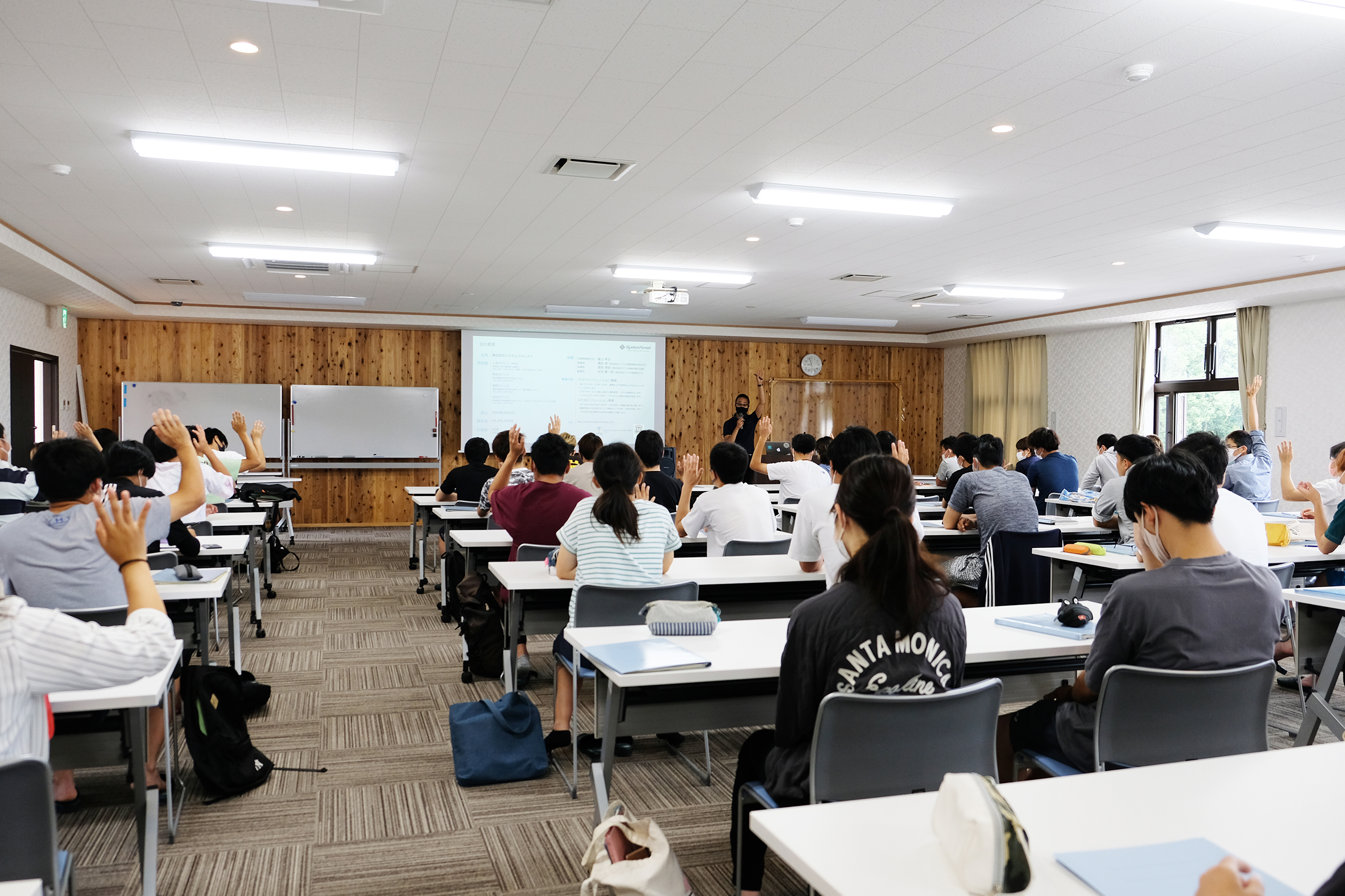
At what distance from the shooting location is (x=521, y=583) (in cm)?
360

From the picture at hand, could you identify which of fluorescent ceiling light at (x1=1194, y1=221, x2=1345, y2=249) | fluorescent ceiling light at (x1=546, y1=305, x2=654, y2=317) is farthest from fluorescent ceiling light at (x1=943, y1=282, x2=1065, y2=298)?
fluorescent ceiling light at (x1=546, y1=305, x2=654, y2=317)

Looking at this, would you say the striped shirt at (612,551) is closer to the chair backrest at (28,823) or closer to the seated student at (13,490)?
the chair backrest at (28,823)

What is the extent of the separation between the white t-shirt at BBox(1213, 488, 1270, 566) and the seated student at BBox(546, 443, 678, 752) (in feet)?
6.44

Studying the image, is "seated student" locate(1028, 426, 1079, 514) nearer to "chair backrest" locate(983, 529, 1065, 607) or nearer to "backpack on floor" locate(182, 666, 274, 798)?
"chair backrest" locate(983, 529, 1065, 607)

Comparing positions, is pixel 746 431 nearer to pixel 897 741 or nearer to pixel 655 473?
pixel 655 473

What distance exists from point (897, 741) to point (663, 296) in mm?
7564

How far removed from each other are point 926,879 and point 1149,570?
4.07 ft

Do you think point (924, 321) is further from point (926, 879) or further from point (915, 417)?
point (926, 879)

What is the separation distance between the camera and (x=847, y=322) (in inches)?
481

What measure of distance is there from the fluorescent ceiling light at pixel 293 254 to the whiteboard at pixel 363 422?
3966 millimetres

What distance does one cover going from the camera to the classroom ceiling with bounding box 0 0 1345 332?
328 cm

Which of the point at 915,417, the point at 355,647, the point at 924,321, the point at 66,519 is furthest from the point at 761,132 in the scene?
the point at 915,417

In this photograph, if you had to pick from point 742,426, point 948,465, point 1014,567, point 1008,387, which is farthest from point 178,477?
point 1008,387

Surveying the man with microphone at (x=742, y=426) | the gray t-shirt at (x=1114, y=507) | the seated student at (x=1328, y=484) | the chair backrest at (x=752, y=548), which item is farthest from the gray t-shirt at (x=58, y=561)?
the man with microphone at (x=742, y=426)
